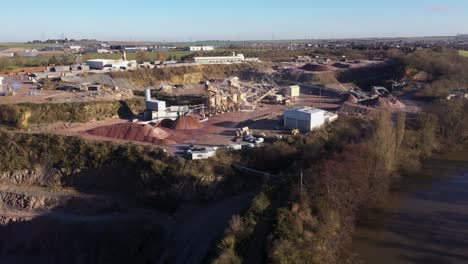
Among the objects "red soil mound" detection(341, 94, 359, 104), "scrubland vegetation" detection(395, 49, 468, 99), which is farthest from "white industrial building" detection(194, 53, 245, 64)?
"red soil mound" detection(341, 94, 359, 104)

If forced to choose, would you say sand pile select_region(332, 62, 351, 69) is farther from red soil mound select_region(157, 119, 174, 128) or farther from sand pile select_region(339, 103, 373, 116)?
red soil mound select_region(157, 119, 174, 128)

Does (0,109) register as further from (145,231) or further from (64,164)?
(145,231)

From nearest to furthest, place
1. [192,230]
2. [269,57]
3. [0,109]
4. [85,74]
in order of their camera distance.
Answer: [192,230] → [0,109] → [85,74] → [269,57]

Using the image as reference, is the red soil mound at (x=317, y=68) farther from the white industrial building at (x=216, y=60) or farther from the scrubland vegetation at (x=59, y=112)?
the scrubland vegetation at (x=59, y=112)

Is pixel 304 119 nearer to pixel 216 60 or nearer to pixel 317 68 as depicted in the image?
pixel 317 68

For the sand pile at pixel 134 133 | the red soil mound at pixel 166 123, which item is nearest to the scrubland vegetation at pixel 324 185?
the sand pile at pixel 134 133

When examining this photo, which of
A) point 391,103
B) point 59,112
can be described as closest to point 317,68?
point 391,103

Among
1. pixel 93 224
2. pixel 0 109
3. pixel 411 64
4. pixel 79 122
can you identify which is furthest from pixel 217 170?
pixel 411 64
